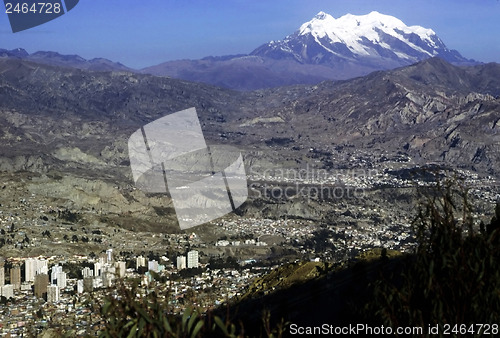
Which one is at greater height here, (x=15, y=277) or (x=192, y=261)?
(x=15, y=277)

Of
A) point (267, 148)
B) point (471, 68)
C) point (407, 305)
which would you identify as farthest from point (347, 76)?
point (407, 305)

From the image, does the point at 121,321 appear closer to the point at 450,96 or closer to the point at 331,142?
the point at 331,142

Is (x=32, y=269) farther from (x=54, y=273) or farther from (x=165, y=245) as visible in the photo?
(x=165, y=245)

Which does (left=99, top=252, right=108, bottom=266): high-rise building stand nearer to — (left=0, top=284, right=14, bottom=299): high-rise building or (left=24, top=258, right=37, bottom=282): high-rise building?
(left=24, top=258, right=37, bottom=282): high-rise building

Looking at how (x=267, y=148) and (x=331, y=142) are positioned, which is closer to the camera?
(x=267, y=148)

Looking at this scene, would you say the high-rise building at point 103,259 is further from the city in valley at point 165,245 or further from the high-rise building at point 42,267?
the high-rise building at point 42,267

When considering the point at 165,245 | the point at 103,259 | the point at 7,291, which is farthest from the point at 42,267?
the point at 165,245
